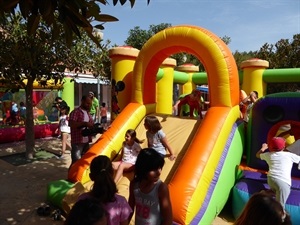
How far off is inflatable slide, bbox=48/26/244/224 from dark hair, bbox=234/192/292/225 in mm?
1841

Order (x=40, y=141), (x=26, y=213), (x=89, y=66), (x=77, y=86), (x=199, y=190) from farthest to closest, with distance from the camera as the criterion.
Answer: (x=77, y=86) → (x=40, y=141) → (x=89, y=66) → (x=26, y=213) → (x=199, y=190)

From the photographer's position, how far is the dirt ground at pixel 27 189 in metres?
3.77

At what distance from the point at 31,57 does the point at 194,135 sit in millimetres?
3721

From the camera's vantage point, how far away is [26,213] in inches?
155

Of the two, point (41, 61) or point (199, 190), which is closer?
point (199, 190)

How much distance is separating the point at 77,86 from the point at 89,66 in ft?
47.0

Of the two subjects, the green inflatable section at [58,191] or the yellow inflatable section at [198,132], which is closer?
the yellow inflatable section at [198,132]

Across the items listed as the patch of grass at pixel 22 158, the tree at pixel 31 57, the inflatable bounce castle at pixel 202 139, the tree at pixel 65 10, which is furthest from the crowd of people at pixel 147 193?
the patch of grass at pixel 22 158

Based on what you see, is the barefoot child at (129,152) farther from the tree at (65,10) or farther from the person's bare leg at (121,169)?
the tree at (65,10)

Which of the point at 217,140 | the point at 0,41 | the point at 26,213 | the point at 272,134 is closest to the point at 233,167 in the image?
the point at 217,140

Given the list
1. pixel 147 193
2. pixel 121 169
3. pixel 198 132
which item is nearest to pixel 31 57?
pixel 121 169

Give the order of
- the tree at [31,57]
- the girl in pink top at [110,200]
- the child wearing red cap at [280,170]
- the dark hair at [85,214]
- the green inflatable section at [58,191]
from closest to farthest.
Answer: the dark hair at [85,214] < the girl in pink top at [110,200] < the child wearing red cap at [280,170] < the green inflatable section at [58,191] < the tree at [31,57]

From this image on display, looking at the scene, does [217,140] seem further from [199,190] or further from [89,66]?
[89,66]

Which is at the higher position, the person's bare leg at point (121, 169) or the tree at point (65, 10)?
the tree at point (65, 10)
